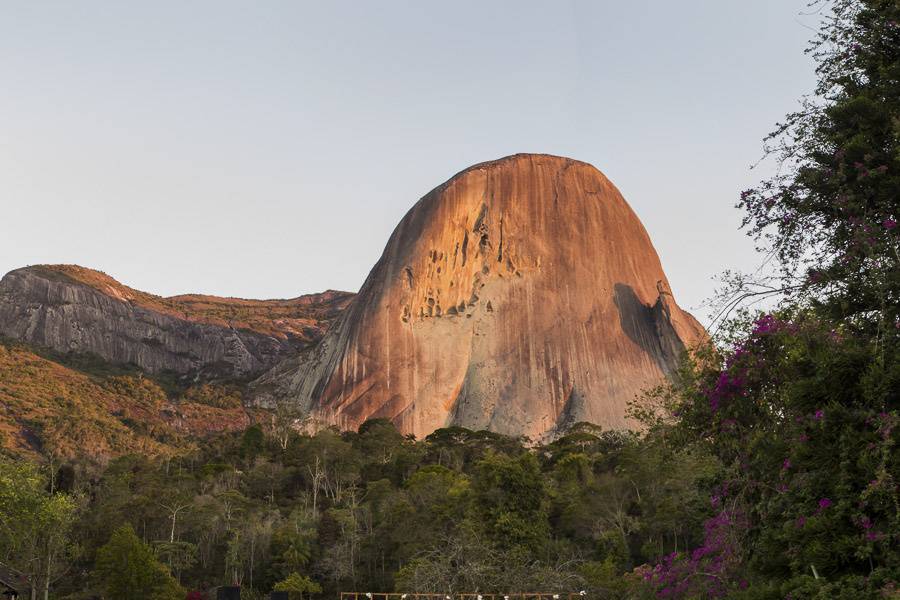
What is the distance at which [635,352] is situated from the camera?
281 feet

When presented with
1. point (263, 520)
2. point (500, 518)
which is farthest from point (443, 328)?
point (500, 518)

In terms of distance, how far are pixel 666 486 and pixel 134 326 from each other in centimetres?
10521

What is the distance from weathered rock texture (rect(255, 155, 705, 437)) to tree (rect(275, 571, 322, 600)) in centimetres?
4104

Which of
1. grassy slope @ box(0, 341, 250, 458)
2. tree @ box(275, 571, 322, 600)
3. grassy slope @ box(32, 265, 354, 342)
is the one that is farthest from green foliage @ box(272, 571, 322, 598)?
grassy slope @ box(32, 265, 354, 342)

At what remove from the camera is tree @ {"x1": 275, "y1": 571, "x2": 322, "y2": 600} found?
3806cm

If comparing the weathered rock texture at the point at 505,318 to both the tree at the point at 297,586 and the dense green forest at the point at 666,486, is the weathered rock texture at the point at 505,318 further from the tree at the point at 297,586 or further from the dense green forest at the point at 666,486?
the tree at the point at 297,586

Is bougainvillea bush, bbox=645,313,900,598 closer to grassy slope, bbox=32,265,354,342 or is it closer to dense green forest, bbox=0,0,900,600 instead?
dense green forest, bbox=0,0,900,600

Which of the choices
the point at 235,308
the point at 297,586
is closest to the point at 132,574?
the point at 297,586

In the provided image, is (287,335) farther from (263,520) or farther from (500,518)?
(500,518)

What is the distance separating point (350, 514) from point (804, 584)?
36.3 meters

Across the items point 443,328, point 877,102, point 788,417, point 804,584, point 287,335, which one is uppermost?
point 287,335

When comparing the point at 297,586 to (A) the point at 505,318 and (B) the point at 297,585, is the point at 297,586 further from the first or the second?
(A) the point at 505,318

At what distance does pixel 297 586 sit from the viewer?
125 ft

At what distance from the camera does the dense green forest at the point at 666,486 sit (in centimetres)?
1116
